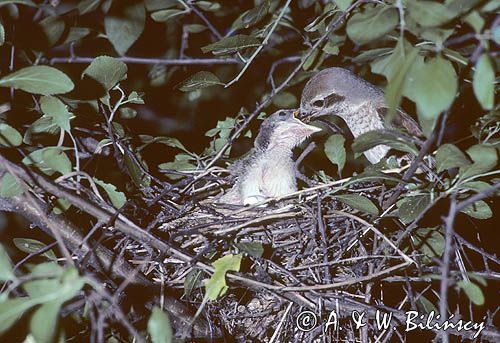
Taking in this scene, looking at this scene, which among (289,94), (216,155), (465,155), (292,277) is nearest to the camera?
(465,155)

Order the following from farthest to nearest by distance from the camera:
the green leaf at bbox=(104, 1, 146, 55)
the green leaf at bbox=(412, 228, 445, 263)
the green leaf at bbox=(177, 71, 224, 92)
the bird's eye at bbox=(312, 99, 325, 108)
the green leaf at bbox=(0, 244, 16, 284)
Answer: the bird's eye at bbox=(312, 99, 325, 108) < the green leaf at bbox=(177, 71, 224, 92) < the green leaf at bbox=(104, 1, 146, 55) < the green leaf at bbox=(412, 228, 445, 263) < the green leaf at bbox=(0, 244, 16, 284)

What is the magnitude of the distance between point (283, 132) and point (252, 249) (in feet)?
4.61

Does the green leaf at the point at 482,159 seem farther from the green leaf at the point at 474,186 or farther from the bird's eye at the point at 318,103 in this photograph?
the bird's eye at the point at 318,103

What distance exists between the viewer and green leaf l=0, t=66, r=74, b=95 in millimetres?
2061

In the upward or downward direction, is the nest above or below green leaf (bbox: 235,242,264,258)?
below

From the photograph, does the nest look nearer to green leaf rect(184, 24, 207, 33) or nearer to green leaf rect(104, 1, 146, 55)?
green leaf rect(104, 1, 146, 55)

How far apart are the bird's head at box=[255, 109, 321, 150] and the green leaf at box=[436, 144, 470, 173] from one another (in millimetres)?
1543

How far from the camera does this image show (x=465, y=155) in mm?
2260

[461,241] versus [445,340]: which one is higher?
[445,340]

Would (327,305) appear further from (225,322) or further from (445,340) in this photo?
(445,340)

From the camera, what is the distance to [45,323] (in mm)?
1517

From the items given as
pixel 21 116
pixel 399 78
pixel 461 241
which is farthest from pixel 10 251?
pixel 399 78

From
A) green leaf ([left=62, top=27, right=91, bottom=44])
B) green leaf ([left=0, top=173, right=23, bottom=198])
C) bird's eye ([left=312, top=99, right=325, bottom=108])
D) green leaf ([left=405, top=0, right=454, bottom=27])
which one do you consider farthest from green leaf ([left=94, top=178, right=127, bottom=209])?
bird's eye ([left=312, top=99, right=325, bottom=108])

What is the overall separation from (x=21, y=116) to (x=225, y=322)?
147cm
